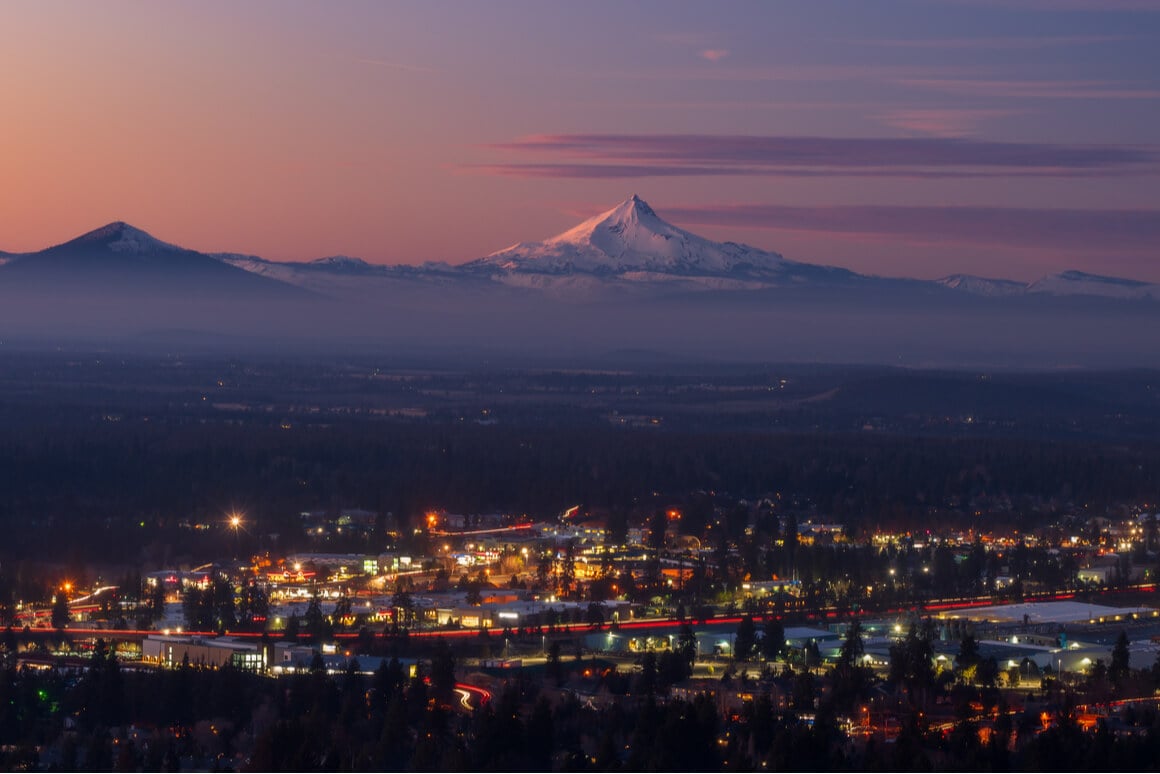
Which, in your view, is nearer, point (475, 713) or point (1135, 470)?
point (475, 713)

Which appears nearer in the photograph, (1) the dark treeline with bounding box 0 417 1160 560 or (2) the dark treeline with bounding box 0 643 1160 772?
(2) the dark treeline with bounding box 0 643 1160 772

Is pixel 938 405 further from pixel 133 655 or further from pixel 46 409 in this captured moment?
pixel 133 655

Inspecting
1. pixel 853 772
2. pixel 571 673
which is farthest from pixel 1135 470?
pixel 853 772

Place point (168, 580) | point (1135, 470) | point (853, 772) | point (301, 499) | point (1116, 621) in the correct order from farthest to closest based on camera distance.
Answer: point (1135, 470) → point (301, 499) → point (168, 580) → point (1116, 621) → point (853, 772)

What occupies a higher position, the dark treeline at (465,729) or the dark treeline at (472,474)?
the dark treeline at (472,474)

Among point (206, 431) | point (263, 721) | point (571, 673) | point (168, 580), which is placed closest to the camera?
point (263, 721)

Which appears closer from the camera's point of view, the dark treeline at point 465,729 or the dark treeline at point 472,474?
the dark treeline at point 465,729

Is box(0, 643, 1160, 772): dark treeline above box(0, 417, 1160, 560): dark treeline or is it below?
below

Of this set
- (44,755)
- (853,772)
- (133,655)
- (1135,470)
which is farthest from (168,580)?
(1135,470)
